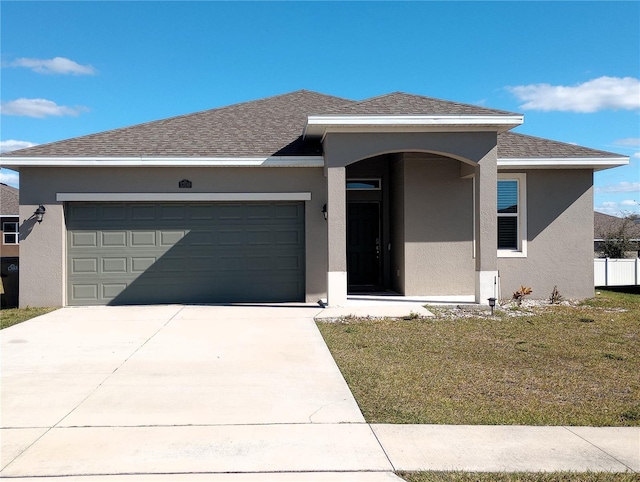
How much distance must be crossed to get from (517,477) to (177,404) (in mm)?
3462

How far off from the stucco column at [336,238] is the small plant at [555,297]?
17.6ft

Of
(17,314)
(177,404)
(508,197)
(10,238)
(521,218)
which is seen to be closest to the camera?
(177,404)

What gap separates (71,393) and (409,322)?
6.29 m

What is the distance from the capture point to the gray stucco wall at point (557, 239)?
565 inches

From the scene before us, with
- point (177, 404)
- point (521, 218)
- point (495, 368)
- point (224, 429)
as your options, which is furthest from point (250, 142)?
point (224, 429)

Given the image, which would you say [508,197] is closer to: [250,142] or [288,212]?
[288,212]

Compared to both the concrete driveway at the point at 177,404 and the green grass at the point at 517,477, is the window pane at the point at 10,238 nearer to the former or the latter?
the concrete driveway at the point at 177,404

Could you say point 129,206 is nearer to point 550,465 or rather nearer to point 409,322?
point 409,322

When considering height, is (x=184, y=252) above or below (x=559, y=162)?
below

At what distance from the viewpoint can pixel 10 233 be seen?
28031 millimetres

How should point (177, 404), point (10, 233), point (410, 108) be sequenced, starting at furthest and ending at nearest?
point (10, 233) → point (410, 108) → point (177, 404)

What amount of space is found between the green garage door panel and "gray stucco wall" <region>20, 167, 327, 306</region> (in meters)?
0.31

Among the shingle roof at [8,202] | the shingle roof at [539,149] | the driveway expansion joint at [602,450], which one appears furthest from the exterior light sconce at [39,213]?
the shingle roof at [8,202]

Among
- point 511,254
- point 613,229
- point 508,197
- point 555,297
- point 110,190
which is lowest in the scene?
point 555,297
